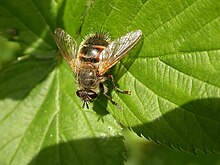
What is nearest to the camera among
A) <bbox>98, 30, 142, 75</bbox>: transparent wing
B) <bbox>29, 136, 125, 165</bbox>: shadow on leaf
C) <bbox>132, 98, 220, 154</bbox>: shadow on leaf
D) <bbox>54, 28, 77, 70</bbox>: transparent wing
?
<bbox>132, 98, 220, 154</bbox>: shadow on leaf

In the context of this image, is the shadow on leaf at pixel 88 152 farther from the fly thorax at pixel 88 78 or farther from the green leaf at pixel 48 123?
the fly thorax at pixel 88 78

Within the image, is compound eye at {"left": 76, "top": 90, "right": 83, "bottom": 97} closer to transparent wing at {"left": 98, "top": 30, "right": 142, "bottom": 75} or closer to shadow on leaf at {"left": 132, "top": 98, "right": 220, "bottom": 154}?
transparent wing at {"left": 98, "top": 30, "right": 142, "bottom": 75}

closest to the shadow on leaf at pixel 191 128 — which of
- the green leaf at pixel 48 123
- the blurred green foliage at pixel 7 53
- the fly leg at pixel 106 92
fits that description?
the fly leg at pixel 106 92

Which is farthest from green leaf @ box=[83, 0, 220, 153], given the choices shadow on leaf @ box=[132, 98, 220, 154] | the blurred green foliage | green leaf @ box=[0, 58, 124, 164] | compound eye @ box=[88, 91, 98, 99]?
the blurred green foliage

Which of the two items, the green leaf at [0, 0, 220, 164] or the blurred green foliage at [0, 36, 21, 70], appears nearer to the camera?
the green leaf at [0, 0, 220, 164]

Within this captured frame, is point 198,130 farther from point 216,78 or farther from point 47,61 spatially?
point 47,61

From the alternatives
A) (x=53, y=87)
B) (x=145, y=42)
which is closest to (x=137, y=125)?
(x=145, y=42)
